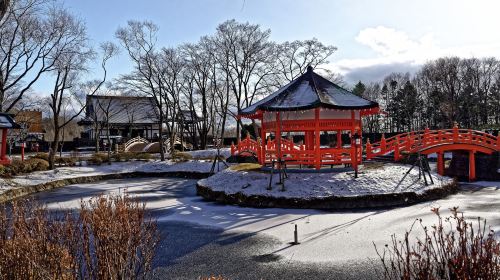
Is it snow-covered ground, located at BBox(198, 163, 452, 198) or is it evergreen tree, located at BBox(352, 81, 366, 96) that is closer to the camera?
snow-covered ground, located at BBox(198, 163, 452, 198)

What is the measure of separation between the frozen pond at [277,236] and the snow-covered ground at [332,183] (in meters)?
1.04

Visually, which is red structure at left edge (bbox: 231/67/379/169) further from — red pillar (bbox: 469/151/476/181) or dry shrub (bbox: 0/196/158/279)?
dry shrub (bbox: 0/196/158/279)

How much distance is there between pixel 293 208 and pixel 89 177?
654 inches

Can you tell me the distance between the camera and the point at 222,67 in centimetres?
3997

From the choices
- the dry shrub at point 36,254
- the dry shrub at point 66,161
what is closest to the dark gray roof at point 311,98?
the dry shrub at point 36,254

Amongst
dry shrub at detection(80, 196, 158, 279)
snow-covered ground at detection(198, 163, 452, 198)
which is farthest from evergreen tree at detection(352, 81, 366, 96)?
dry shrub at detection(80, 196, 158, 279)

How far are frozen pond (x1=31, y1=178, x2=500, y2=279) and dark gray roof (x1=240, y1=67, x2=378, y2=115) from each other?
5076 millimetres

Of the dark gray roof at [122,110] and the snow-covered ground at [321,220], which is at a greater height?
the dark gray roof at [122,110]

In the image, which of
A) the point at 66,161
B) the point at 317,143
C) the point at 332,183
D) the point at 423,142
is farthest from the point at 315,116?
the point at 66,161

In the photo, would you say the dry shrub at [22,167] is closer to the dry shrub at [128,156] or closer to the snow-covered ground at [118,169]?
the snow-covered ground at [118,169]

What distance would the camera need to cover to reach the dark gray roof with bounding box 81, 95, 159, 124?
47438mm

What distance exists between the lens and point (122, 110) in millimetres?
48812

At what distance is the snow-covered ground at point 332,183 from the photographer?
14.0 metres

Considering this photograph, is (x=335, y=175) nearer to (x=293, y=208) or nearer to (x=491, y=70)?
(x=293, y=208)
